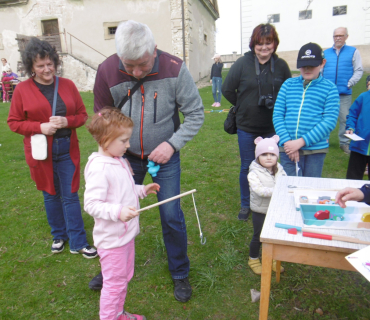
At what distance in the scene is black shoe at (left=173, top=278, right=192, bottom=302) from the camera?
2332mm

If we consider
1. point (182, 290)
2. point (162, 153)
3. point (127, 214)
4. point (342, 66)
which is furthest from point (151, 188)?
point (342, 66)

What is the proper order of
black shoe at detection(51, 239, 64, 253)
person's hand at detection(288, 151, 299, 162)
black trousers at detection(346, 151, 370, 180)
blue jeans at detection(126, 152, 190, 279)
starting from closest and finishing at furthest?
blue jeans at detection(126, 152, 190, 279)
person's hand at detection(288, 151, 299, 162)
black shoe at detection(51, 239, 64, 253)
black trousers at detection(346, 151, 370, 180)

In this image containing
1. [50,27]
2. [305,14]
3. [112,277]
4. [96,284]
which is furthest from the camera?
[305,14]

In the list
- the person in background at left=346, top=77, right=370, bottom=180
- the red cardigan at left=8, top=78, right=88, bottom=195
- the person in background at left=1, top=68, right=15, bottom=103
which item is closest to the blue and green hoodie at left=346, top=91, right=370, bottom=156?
the person in background at left=346, top=77, right=370, bottom=180

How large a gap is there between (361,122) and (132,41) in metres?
2.51

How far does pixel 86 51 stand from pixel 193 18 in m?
5.61

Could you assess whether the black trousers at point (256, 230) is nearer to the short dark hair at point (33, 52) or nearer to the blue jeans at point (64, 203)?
the blue jeans at point (64, 203)

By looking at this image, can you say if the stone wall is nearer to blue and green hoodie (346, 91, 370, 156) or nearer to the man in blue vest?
the man in blue vest

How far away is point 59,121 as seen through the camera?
2629 mm

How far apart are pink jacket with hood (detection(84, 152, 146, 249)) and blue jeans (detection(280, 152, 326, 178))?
5.35 feet

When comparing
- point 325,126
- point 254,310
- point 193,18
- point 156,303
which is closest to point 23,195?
point 156,303

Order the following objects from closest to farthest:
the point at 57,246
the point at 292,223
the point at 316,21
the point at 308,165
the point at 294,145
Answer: the point at 292,223
the point at 294,145
the point at 308,165
the point at 57,246
the point at 316,21

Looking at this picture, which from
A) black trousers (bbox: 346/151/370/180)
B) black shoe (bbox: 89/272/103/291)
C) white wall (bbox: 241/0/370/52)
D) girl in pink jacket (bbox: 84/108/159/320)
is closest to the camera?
girl in pink jacket (bbox: 84/108/159/320)

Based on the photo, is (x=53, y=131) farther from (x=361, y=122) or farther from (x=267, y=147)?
(x=361, y=122)
